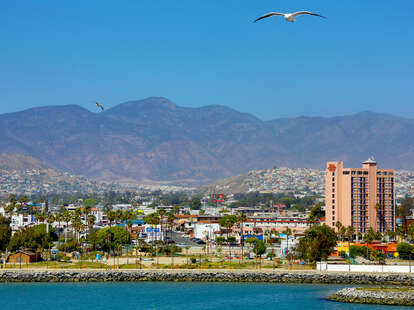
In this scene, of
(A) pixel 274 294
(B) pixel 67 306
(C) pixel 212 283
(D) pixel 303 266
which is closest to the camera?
(B) pixel 67 306

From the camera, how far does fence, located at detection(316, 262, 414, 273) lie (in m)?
65.4

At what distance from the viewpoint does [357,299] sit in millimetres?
53781

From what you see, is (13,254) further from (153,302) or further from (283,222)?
(283,222)

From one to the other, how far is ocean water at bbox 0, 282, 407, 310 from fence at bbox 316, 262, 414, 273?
18.8 ft

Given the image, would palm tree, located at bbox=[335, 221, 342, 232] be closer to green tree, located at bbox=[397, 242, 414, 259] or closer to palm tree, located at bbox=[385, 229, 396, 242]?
palm tree, located at bbox=[385, 229, 396, 242]

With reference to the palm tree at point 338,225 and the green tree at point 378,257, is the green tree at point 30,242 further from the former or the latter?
the palm tree at point 338,225

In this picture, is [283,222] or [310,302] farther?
[283,222]

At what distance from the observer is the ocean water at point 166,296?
5303 centimetres

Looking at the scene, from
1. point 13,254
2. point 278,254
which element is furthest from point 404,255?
point 13,254

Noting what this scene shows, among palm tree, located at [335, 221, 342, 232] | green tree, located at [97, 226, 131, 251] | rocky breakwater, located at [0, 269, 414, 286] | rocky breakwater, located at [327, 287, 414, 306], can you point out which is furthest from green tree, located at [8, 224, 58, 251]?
palm tree, located at [335, 221, 342, 232]

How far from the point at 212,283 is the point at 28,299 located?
15.3 metres

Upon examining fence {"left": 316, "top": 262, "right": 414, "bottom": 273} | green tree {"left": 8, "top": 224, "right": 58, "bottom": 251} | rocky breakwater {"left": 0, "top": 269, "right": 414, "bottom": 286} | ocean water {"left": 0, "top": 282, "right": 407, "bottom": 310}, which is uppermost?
green tree {"left": 8, "top": 224, "right": 58, "bottom": 251}

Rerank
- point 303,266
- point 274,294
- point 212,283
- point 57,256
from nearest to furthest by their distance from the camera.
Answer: point 274,294 → point 212,283 → point 303,266 → point 57,256

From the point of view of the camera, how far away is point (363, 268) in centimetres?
6644
